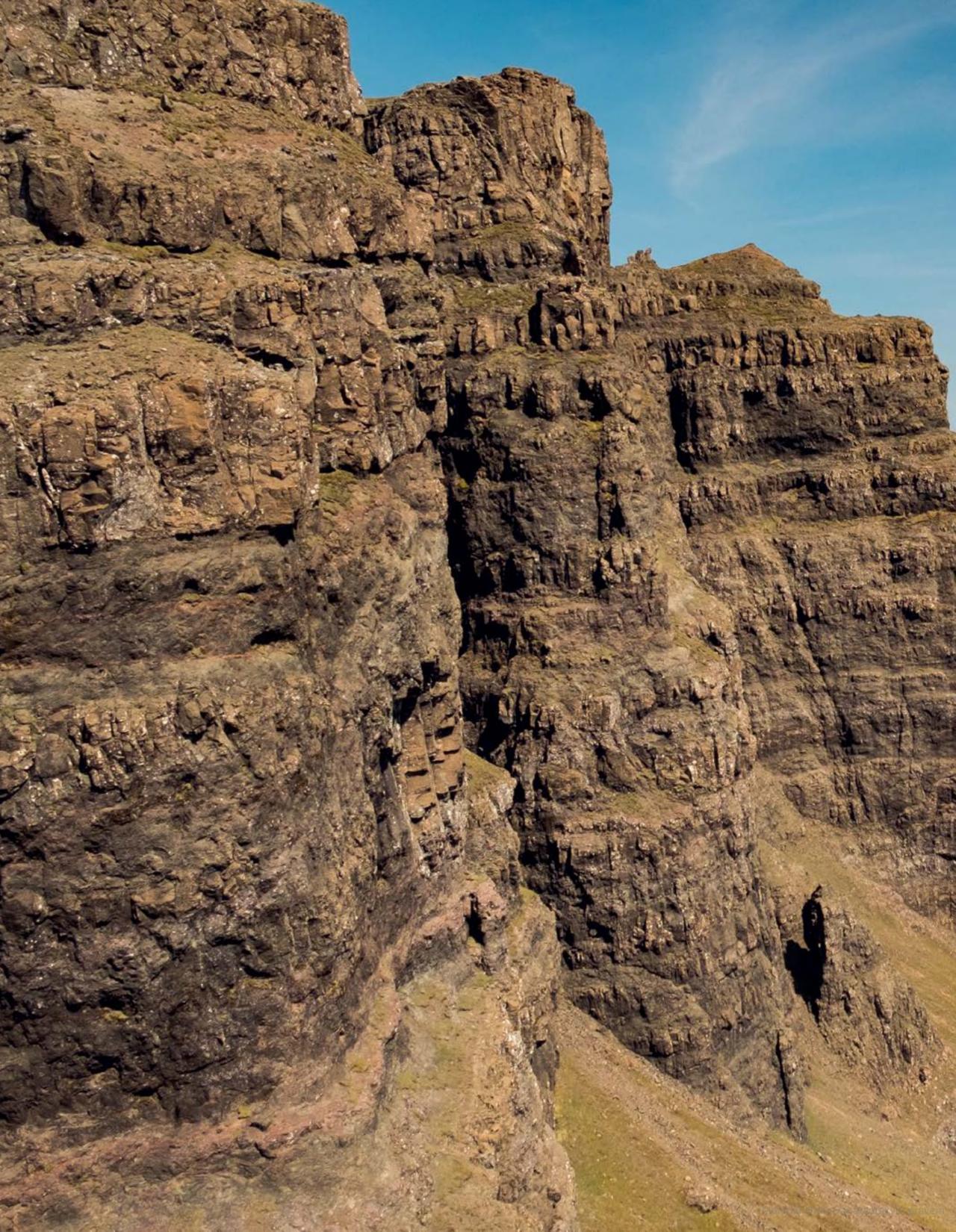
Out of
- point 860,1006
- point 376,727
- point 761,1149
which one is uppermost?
point 376,727

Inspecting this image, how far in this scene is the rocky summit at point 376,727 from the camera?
1593 inches

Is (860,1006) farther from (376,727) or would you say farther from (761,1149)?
(376,727)

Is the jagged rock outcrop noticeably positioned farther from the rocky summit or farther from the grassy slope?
the grassy slope

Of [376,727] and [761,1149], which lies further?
[761,1149]

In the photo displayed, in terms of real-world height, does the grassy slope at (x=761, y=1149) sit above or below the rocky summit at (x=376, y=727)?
below

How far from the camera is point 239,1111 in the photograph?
4253cm

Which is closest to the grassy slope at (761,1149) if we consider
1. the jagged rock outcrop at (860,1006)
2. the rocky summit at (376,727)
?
the rocky summit at (376,727)

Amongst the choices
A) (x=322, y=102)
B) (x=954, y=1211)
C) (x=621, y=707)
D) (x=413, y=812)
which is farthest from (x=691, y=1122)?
(x=322, y=102)

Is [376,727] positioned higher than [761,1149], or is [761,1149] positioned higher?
[376,727]

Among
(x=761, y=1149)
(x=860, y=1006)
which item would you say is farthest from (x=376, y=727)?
(x=860, y=1006)

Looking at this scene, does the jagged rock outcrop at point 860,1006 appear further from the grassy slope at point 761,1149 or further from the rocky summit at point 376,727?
the grassy slope at point 761,1149

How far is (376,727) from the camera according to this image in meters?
52.4

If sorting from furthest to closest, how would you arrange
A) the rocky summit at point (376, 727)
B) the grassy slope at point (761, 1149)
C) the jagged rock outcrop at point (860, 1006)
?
1. the jagged rock outcrop at point (860, 1006)
2. the grassy slope at point (761, 1149)
3. the rocky summit at point (376, 727)

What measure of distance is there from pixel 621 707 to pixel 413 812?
93.6 ft
